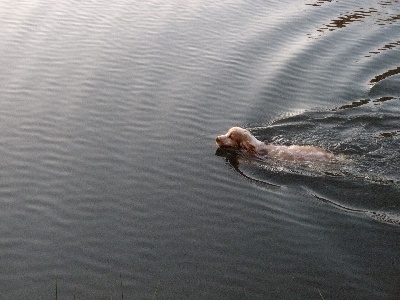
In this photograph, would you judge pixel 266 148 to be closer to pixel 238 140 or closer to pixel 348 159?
pixel 238 140

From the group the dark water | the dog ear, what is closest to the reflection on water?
the dark water

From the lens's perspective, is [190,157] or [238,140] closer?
[190,157]

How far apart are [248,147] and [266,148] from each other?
0.32 metres

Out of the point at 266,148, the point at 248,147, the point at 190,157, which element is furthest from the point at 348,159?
the point at 190,157

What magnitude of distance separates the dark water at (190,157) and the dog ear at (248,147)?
0.78 ft

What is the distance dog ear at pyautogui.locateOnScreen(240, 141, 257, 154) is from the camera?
457 inches

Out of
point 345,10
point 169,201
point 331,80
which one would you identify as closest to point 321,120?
point 331,80

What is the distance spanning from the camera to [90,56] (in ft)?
50.2

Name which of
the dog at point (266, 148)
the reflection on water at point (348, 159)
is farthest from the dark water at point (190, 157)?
the dog at point (266, 148)

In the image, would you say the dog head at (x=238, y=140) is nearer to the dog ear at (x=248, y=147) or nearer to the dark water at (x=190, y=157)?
the dog ear at (x=248, y=147)

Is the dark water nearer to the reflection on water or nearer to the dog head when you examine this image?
the reflection on water

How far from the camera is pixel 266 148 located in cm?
1169

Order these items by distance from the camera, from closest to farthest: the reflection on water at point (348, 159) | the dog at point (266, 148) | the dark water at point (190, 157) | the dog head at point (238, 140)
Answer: the dark water at point (190, 157) < the reflection on water at point (348, 159) < the dog at point (266, 148) < the dog head at point (238, 140)

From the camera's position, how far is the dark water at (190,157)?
8.45 meters
